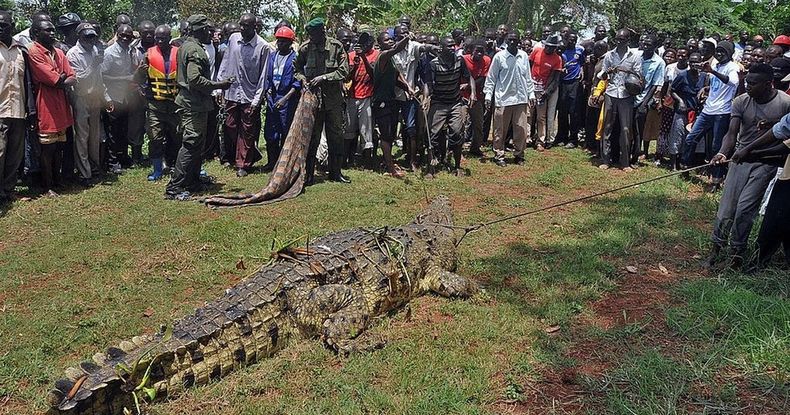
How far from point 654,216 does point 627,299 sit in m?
2.66

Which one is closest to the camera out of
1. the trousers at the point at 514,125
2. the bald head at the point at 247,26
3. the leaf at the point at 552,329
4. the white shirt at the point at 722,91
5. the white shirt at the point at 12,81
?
the leaf at the point at 552,329

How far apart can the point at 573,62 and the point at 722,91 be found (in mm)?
3177

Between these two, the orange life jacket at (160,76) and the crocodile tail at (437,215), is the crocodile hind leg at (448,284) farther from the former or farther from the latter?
the orange life jacket at (160,76)

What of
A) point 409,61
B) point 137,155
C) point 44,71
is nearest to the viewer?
point 44,71

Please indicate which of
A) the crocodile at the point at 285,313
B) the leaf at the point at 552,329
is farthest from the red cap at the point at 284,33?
the leaf at the point at 552,329

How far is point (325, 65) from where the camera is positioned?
8.23 m

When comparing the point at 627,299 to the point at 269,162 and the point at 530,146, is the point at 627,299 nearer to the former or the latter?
the point at 269,162

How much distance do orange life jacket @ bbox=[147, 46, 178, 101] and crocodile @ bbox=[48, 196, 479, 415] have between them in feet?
14.0

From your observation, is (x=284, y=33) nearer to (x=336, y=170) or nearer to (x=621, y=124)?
(x=336, y=170)

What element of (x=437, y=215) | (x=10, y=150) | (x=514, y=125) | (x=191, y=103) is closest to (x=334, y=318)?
(x=437, y=215)

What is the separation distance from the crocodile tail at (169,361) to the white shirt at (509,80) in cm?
681

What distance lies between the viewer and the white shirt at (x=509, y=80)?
994 cm

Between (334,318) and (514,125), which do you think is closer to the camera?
(334,318)

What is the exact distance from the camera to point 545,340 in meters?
4.50
